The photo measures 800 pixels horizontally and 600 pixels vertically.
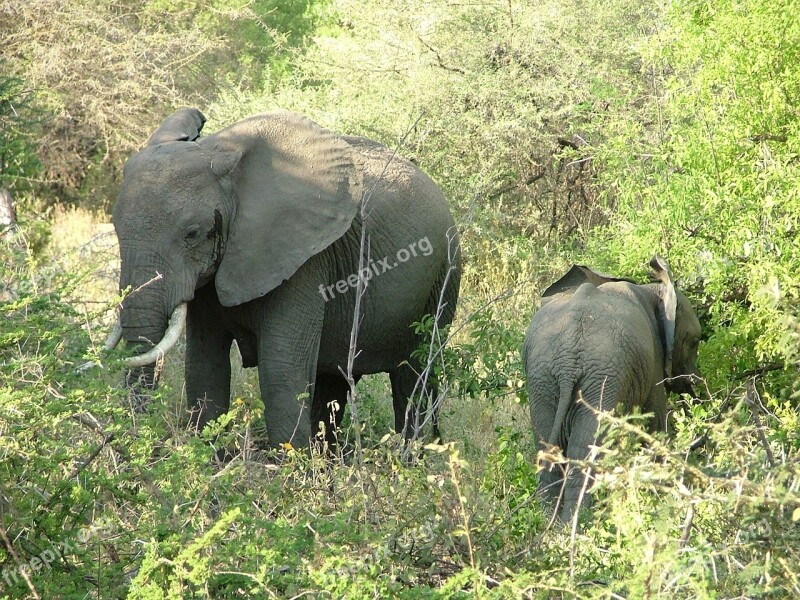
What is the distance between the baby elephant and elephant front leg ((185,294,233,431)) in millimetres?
1753

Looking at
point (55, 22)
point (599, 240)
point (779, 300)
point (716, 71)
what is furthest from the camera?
point (55, 22)

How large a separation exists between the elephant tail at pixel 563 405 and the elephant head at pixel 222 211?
1.67 metres

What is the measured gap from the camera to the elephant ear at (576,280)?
21.3ft

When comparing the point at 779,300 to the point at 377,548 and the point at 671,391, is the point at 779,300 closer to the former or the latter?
the point at 377,548

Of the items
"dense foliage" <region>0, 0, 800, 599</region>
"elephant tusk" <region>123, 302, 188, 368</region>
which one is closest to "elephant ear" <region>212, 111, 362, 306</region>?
"elephant tusk" <region>123, 302, 188, 368</region>

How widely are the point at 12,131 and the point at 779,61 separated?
6.85 m

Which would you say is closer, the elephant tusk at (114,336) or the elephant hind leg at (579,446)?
the elephant hind leg at (579,446)

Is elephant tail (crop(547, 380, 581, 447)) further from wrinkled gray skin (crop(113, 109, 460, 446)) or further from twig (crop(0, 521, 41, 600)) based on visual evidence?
twig (crop(0, 521, 41, 600))

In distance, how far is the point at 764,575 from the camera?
11.6ft

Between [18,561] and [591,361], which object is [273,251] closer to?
[591,361]

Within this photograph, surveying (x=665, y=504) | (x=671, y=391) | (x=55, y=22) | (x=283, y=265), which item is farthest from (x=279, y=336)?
(x=55, y=22)

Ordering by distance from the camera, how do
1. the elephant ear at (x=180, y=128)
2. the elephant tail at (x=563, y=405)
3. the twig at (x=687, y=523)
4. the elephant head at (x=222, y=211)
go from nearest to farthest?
1. the twig at (x=687, y=523)
2. the elephant tail at (x=563, y=405)
3. the elephant head at (x=222, y=211)
4. the elephant ear at (x=180, y=128)

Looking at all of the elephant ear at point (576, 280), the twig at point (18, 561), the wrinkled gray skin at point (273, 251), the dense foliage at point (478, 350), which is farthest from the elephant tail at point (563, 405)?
the twig at point (18, 561)

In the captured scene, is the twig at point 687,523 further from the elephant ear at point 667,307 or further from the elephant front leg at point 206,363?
the elephant front leg at point 206,363
